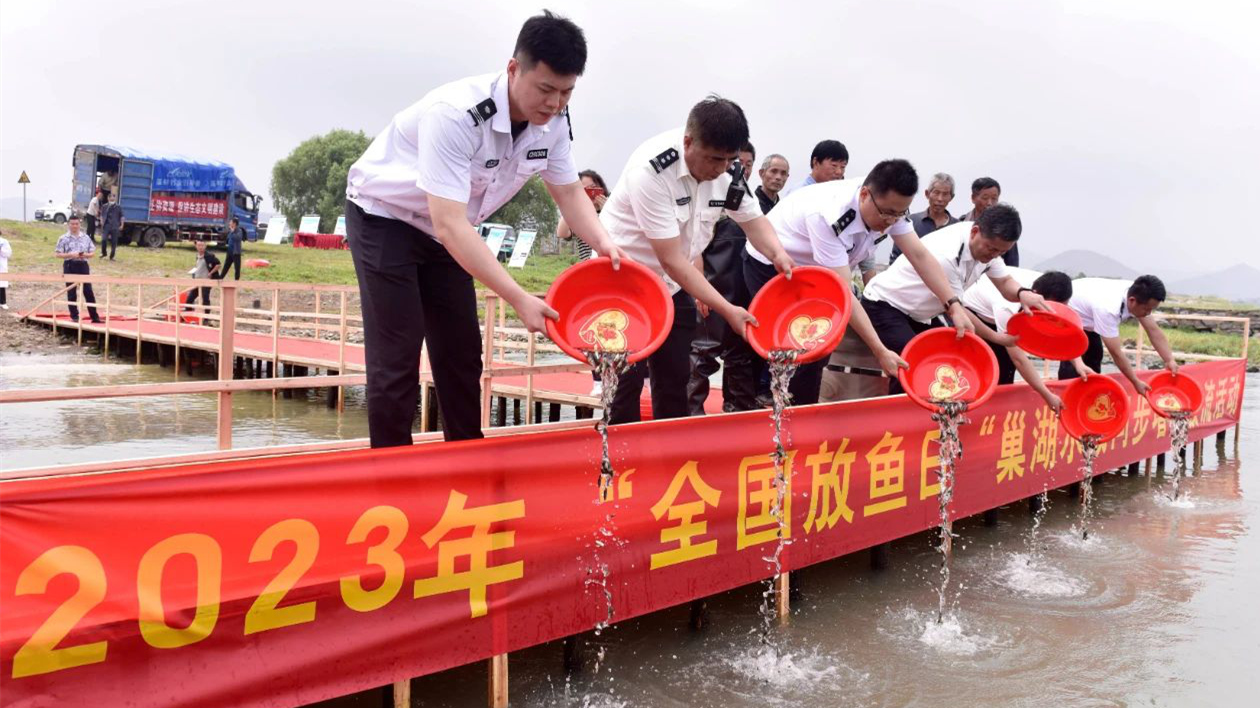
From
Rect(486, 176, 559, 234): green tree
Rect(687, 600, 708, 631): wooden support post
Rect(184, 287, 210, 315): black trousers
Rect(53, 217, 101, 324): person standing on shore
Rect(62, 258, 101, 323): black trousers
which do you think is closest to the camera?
Rect(687, 600, 708, 631): wooden support post

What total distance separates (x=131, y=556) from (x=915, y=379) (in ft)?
10.9

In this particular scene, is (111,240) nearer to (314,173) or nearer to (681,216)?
(681,216)

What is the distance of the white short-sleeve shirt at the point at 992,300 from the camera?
19.4 feet

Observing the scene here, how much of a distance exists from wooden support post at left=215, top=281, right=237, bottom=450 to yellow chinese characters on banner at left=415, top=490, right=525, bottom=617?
209cm

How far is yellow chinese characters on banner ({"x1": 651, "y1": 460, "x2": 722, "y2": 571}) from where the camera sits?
122 inches

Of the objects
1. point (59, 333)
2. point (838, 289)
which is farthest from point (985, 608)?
point (59, 333)

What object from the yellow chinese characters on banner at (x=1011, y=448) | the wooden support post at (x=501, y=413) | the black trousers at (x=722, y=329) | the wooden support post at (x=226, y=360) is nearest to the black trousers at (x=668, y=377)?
the black trousers at (x=722, y=329)

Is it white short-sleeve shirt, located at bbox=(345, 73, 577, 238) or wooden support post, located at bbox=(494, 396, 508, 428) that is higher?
white short-sleeve shirt, located at bbox=(345, 73, 577, 238)

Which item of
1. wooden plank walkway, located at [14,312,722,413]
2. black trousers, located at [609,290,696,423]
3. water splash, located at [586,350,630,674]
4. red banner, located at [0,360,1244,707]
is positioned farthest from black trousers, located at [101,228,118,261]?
water splash, located at [586,350,630,674]

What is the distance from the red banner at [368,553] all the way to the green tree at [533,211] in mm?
51071

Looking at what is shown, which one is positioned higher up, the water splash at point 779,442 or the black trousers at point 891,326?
the black trousers at point 891,326

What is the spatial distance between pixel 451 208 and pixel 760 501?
66.6 inches

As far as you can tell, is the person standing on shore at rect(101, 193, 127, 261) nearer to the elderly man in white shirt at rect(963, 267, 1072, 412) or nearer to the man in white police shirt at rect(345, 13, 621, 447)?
the elderly man in white shirt at rect(963, 267, 1072, 412)

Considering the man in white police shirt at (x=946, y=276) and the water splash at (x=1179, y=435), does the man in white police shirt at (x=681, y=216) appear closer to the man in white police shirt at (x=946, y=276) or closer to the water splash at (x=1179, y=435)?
the man in white police shirt at (x=946, y=276)
